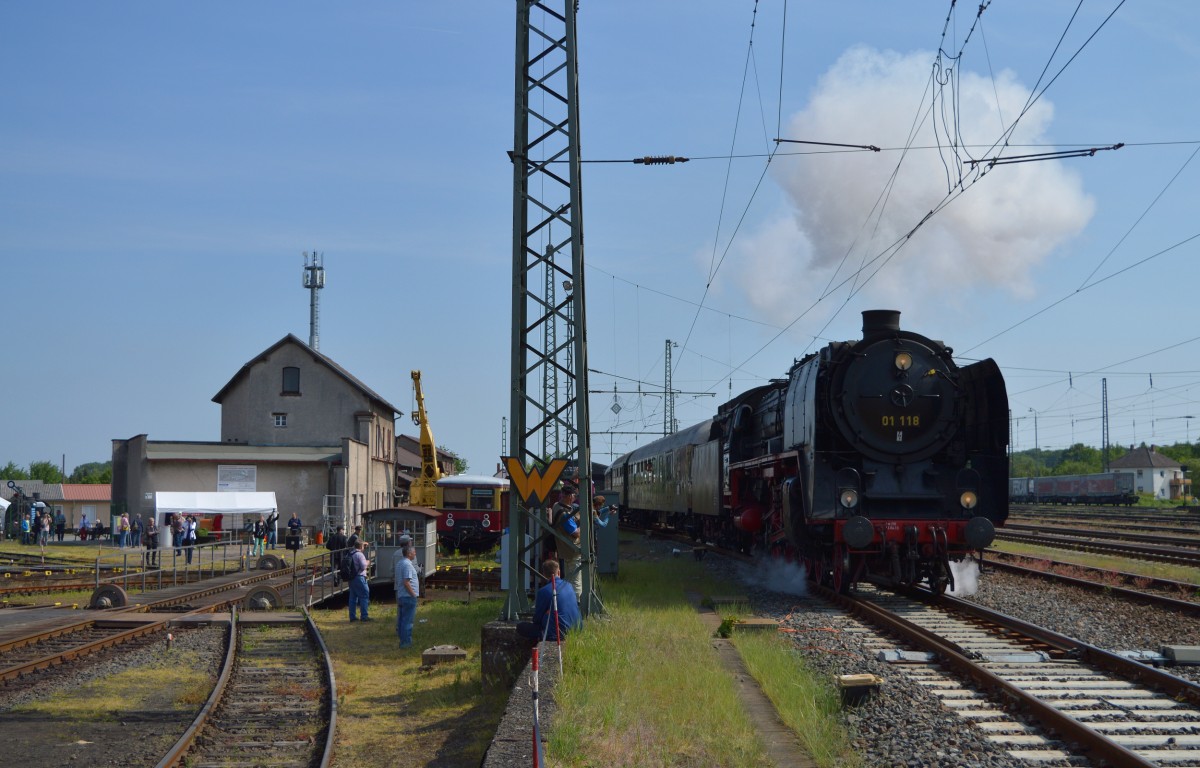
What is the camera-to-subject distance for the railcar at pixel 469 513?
3856cm

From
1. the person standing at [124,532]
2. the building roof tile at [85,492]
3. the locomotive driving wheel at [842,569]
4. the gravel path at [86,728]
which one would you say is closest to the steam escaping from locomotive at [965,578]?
the locomotive driving wheel at [842,569]

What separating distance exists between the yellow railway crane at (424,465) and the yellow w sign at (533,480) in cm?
3544

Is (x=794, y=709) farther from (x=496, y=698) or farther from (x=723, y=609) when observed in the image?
(x=723, y=609)

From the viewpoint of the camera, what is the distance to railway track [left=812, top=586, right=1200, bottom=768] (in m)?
7.54

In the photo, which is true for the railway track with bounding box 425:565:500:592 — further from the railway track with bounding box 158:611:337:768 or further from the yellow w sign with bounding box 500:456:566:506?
the yellow w sign with bounding box 500:456:566:506

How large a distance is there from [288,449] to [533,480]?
1636 inches

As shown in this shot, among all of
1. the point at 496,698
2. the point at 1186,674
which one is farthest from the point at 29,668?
the point at 1186,674

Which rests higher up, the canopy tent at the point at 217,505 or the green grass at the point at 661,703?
the canopy tent at the point at 217,505

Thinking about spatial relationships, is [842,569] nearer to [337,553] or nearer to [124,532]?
[337,553]

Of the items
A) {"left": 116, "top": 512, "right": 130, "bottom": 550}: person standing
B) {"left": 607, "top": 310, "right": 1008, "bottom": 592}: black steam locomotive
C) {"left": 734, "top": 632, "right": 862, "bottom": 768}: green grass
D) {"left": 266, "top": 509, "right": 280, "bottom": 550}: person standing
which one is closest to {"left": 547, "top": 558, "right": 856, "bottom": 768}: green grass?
{"left": 734, "top": 632, "right": 862, "bottom": 768}: green grass

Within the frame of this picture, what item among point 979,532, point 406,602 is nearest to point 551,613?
point 406,602

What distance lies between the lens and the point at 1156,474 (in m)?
94.8

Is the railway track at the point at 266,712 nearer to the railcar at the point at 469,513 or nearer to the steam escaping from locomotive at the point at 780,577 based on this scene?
the steam escaping from locomotive at the point at 780,577

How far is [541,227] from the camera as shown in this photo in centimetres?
1337
